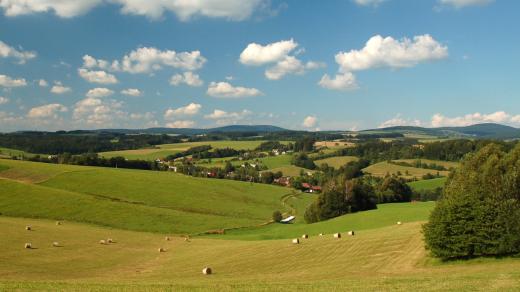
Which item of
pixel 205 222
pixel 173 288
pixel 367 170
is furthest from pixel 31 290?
pixel 367 170

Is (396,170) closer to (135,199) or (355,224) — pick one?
(135,199)

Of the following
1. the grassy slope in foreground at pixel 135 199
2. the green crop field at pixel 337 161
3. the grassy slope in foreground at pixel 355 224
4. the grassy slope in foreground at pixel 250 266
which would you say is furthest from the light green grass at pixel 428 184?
the grassy slope in foreground at pixel 250 266

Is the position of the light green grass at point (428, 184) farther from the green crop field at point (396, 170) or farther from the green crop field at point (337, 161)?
the green crop field at point (337, 161)

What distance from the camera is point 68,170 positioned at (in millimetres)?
105125

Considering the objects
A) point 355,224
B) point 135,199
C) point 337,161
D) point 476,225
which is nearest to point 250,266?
point 476,225

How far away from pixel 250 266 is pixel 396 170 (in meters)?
136

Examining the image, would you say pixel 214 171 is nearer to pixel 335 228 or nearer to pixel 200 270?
pixel 335 228

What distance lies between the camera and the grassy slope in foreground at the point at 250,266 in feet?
74.3

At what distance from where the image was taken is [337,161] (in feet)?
616

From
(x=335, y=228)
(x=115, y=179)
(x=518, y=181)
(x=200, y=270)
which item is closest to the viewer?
(x=200, y=270)

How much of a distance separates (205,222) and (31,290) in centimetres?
5295

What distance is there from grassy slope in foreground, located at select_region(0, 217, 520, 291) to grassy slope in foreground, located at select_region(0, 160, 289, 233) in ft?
73.1

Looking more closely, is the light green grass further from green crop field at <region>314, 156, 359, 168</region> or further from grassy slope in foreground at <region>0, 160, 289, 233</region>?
green crop field at <region>314, 156, 359, 168</region>

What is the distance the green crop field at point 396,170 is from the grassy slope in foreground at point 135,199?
46.7m
